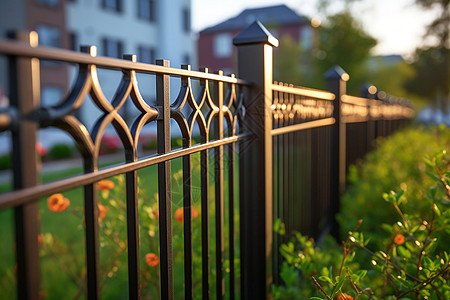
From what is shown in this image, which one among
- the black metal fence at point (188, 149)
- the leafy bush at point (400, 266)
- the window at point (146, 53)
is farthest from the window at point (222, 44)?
the leafy bush at point (400, 266)

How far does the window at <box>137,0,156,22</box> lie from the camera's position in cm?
2554

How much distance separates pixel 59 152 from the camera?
602 inches

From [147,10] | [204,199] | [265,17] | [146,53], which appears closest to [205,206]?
[204,199]

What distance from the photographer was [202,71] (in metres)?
1.78

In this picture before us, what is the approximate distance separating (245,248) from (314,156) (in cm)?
177

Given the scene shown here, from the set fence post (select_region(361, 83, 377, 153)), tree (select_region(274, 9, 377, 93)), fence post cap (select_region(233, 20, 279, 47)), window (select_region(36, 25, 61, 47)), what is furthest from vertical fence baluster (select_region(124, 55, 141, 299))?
window (select_region(36, 25, 61, 47))

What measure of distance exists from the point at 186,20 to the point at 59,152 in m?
15.9

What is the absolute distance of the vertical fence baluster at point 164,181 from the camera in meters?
1.44

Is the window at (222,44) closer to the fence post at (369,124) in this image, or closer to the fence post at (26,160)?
the fence post at (369,124)

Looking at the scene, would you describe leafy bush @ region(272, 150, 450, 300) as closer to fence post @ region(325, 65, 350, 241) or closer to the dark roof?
fence post @ region(325, 65, 350, 241)

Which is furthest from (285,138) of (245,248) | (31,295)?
(31,295)

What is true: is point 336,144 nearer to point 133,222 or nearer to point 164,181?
point 164,181

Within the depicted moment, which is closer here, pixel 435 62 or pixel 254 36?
pixel 254 36

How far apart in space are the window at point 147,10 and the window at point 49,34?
5.71 metres
